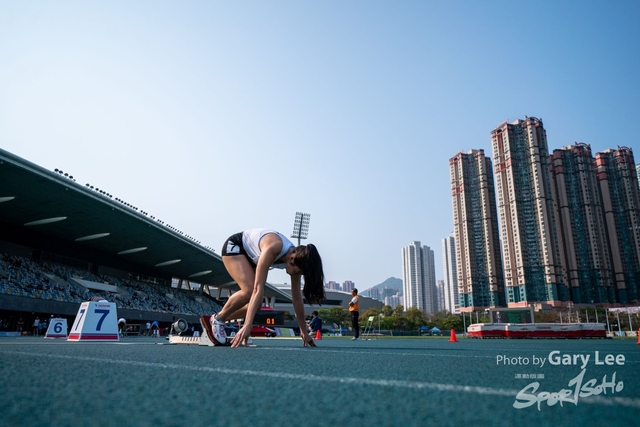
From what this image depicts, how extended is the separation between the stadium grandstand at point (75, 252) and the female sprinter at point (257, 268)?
55.9 feet

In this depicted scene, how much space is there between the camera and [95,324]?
332 inches

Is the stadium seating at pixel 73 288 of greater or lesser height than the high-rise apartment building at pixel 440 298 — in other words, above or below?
below

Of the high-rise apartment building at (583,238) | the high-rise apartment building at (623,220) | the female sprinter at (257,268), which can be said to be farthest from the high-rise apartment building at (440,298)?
the female sprinter at (257,268)

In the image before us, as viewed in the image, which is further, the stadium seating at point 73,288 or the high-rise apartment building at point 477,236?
the high-rise apartment building at point 477,236

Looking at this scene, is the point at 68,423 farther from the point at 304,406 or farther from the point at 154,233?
the point at 154,233

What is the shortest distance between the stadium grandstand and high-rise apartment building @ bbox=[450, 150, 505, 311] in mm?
55811

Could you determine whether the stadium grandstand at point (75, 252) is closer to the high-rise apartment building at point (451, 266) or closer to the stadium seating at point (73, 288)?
the stadium seating at point (73, 288)

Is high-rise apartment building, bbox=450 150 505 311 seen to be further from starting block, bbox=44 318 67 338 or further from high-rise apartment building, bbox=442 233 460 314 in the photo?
starting block, bbox=44 318 67 338

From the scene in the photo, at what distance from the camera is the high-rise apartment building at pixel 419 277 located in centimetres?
14888

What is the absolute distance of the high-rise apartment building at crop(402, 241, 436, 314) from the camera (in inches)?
5861

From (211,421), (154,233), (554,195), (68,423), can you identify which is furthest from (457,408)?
(554,195)

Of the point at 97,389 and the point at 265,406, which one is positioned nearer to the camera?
the point at 265,406

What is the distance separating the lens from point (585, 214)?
72.4 m

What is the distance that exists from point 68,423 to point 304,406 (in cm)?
48
